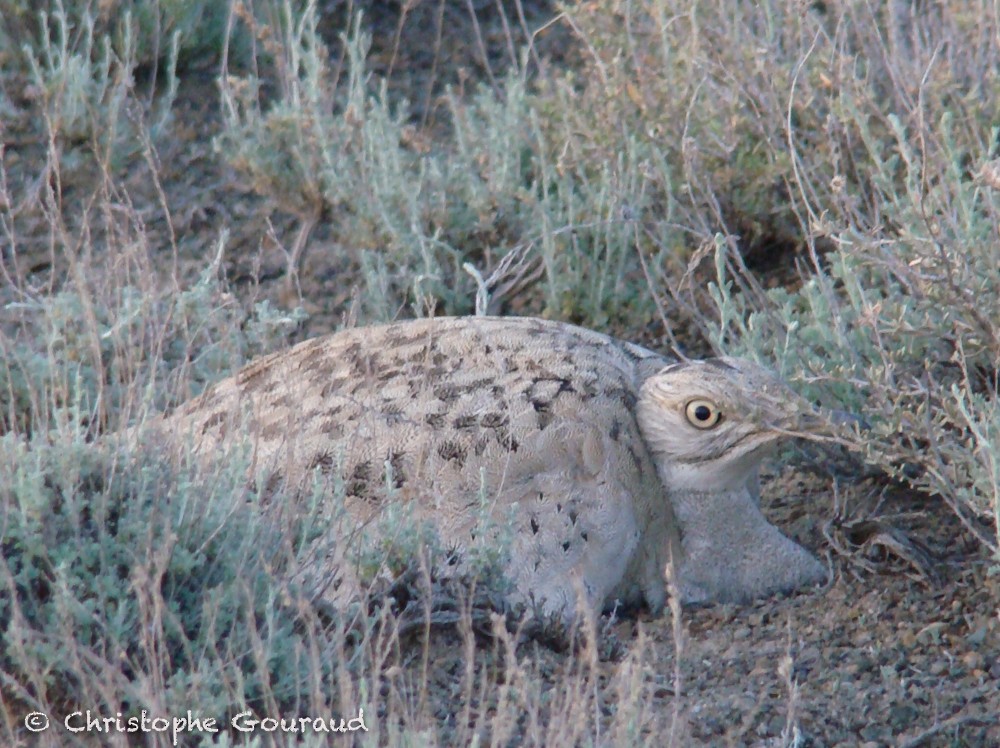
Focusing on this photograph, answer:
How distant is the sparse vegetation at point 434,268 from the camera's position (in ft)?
10.5

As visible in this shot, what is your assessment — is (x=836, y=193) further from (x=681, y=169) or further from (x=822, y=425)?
(x=681, y=169)

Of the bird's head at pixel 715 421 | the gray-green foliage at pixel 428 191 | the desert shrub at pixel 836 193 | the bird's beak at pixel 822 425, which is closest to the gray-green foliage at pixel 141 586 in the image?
the bird's head at pixel 715 421

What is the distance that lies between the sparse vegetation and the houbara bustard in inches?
7.0

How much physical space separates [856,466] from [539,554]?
1.17 m

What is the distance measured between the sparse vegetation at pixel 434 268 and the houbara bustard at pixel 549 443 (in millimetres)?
179

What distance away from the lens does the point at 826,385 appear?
457 centimetres

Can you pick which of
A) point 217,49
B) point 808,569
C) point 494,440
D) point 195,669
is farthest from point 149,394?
point 217,49

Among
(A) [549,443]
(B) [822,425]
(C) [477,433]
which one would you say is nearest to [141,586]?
(C) [477,433]

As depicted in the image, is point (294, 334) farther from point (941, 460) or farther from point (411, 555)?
point (941, 460)

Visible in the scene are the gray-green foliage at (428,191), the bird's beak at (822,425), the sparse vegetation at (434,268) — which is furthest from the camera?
the gray-green foliage at (428,191)
